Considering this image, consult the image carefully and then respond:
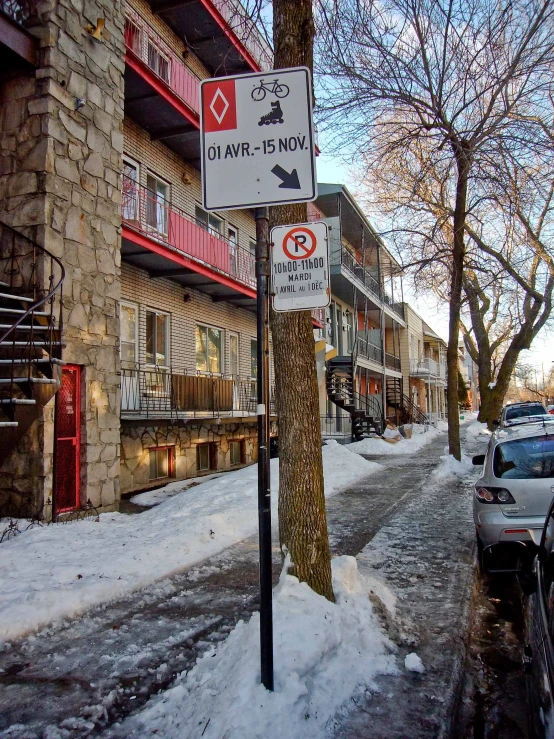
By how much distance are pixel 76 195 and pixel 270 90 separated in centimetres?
592

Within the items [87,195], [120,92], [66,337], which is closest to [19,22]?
[120,92]

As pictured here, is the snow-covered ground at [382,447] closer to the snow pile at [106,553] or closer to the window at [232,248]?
the window at [232,248]

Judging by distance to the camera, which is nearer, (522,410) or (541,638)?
(541,638)

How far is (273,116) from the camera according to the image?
3.43 meters

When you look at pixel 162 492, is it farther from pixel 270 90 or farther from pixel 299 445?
pixel 270 90

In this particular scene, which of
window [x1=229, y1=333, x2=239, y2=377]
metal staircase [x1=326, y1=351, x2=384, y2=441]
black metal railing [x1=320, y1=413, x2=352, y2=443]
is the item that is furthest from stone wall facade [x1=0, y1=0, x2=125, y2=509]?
metal staircase [x1=326, y1=351, x2=384, y2=441]

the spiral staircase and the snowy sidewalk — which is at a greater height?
the spiral staircase

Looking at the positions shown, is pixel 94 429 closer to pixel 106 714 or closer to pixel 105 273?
pixel 105 273

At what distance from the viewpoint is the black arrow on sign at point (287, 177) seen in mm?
3330

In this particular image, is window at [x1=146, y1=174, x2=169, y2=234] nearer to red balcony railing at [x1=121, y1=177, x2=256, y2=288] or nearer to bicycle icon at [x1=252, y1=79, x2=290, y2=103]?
red balcony railing at [x1=121, y1=177, x2=256, y2=288]

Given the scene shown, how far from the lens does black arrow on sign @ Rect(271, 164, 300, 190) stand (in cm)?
333

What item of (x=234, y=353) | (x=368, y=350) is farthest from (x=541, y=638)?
(x=368, y=350)

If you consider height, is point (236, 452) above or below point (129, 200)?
below

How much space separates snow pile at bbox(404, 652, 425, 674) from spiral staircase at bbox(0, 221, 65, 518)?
4.66 meters
